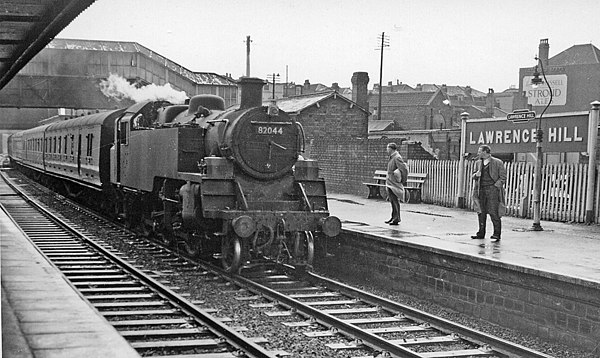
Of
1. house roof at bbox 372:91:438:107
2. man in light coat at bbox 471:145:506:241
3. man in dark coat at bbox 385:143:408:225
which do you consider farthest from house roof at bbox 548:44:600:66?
man in light coat at bbox 471:145:506:241

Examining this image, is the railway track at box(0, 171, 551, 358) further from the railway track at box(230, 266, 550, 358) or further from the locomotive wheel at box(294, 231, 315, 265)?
the locomotive wheel at box(294, 231, 315, 265)

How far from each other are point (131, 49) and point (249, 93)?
22277mm

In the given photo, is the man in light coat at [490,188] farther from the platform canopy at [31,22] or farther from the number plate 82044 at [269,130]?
the platform canopy at [31,22]

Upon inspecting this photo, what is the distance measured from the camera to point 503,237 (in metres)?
11.1

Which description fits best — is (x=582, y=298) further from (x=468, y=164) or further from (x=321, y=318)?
(x=468, y=164)

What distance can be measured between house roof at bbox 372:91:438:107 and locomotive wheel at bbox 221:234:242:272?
5473cm

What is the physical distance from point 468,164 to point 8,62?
10.4 meters

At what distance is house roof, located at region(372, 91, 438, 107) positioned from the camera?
210 ft

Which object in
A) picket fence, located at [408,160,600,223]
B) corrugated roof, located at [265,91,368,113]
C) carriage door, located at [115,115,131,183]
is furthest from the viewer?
corrugated roof, located at [265,91,368,113]

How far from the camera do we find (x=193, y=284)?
946 cm

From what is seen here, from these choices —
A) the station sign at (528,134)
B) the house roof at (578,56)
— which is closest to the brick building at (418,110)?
the house roof at (578,56)

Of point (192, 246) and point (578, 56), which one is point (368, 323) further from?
point (578, 56)

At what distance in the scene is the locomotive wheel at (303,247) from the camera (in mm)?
10195

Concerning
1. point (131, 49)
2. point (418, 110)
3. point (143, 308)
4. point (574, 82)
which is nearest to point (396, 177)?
point (143, 308)
